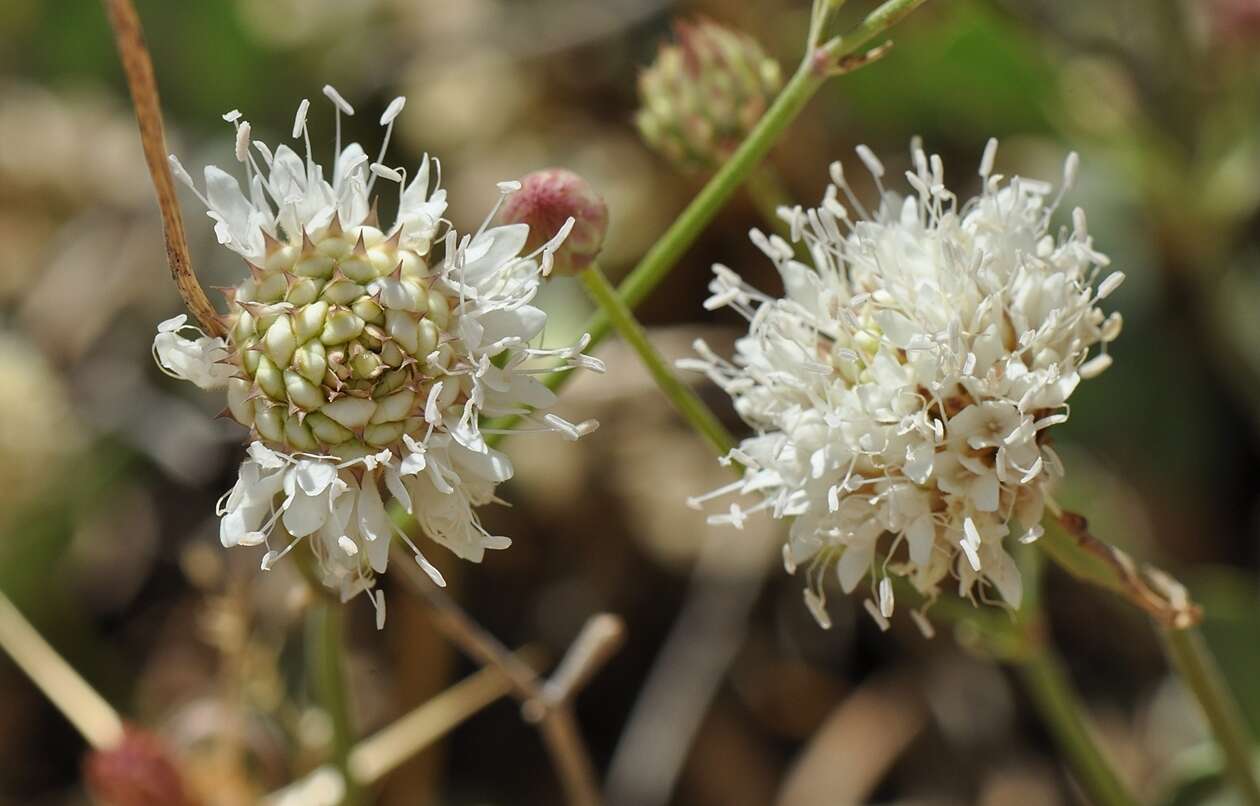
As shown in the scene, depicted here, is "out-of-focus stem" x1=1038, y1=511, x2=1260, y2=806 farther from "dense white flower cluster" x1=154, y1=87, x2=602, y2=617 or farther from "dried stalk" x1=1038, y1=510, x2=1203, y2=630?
"dense white flower cluster" x1=154, y1=87, x2=602, y2=617

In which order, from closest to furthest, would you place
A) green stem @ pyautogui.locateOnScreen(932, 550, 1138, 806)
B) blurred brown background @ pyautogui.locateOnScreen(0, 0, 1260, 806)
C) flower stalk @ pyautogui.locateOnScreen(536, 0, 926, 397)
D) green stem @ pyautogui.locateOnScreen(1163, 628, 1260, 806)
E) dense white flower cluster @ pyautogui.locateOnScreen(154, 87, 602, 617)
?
dense white flower cluster @ pyautogui.locateOnScreen(154, 87, 602, 617)
flower stalk @ pyautogui.locateOnScreen(536, 0, 926, 397)
green stem @ pyautogui.locateOnScreen(1163, 628, 1260, 806)
green stem @ pyautogui.locateOnScreen(932, 550, 1138, 806)
blurred brown background @ pyautogui.locateOnScreen(0, 0, 1260, 806)

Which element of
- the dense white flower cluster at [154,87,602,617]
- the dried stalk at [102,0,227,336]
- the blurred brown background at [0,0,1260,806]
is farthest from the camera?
the blurred brown background at [0,0,1260,806]

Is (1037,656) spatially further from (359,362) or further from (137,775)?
(137,775)

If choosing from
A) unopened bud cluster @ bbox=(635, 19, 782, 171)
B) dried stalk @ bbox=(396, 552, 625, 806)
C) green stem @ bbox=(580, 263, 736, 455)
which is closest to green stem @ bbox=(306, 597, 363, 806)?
dried stalk @ bbox=(396, 552, 625, 806)

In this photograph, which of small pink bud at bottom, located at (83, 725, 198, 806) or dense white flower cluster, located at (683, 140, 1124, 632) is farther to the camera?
small pink bud at bottom, located at (83, 725, 198, 806)

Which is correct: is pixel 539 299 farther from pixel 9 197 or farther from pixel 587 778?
pixel 9 197

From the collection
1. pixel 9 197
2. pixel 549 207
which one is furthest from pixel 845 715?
pixel 9 197
